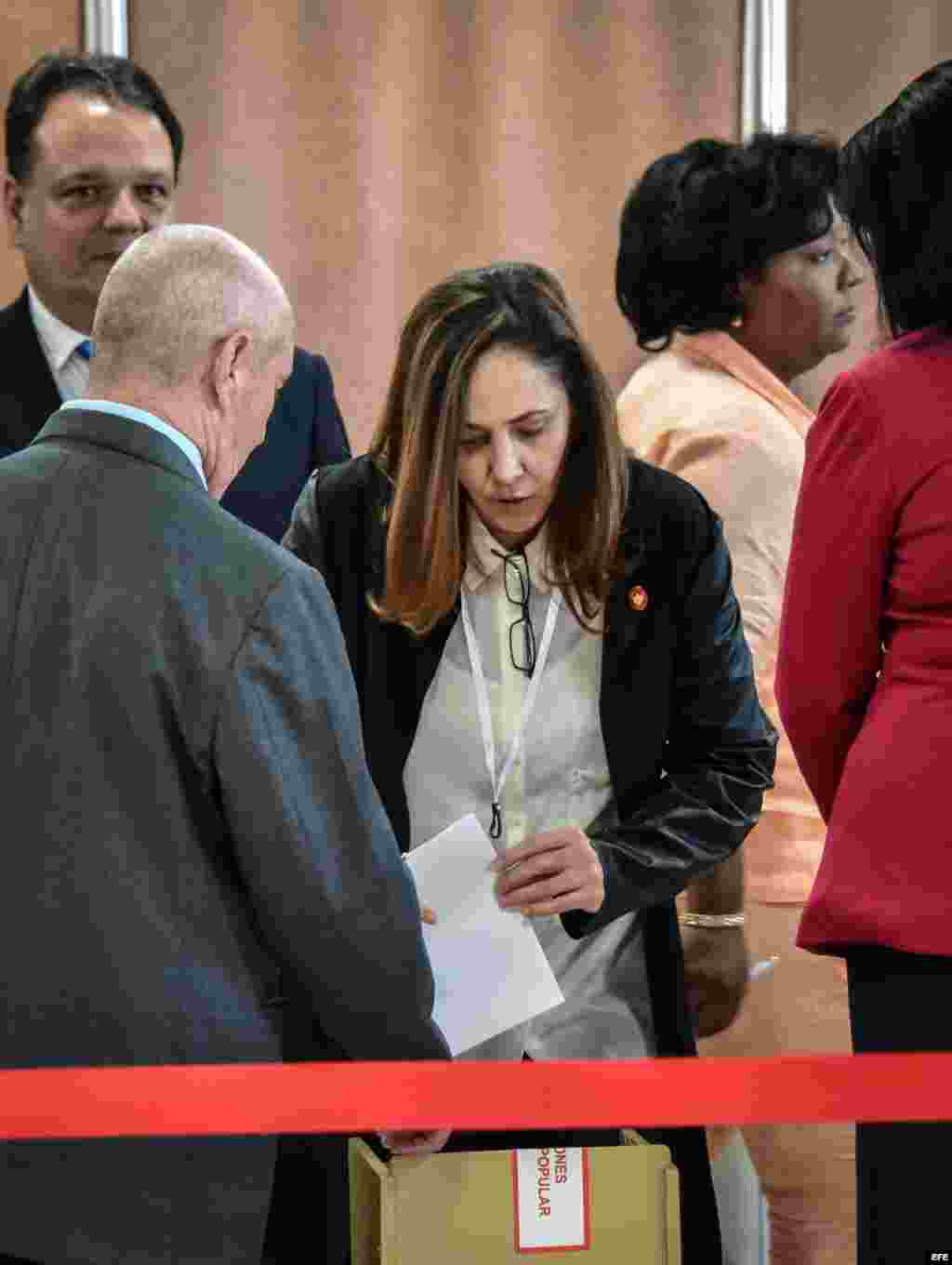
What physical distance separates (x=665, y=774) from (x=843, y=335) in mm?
1296

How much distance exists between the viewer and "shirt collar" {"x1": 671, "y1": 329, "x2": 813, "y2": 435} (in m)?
3.16

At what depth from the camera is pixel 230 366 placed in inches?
74.4

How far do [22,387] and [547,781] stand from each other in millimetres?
1002

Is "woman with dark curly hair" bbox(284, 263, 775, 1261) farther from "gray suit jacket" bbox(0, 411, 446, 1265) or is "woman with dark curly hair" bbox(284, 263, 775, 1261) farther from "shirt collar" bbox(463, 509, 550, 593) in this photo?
"gray suit jacket" bbox(0, 411, 446, 1265)

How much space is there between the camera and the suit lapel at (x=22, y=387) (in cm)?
280

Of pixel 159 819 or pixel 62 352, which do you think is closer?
pixel 159 819

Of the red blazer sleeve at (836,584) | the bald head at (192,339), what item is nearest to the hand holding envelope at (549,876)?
the red blazer sleeve at (836,584)

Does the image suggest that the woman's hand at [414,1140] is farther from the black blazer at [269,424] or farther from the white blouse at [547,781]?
the black blazer at [269,424]

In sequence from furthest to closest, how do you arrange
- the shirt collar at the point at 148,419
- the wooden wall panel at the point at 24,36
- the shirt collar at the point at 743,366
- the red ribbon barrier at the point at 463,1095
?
the wooden wall panel at the point at 24,36 < the shirt collar at the point at 743,366 < the shirt collar at the point at 148,419 < the red ribbon barrier at the point at 463,1095

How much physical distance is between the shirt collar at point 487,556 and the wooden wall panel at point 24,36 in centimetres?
183

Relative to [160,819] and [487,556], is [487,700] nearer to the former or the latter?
[487,556]

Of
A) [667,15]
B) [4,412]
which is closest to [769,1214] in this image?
[4,412]

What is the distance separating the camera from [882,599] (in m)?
2.01

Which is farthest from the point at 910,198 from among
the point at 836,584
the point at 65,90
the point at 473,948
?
the point at 65,90
